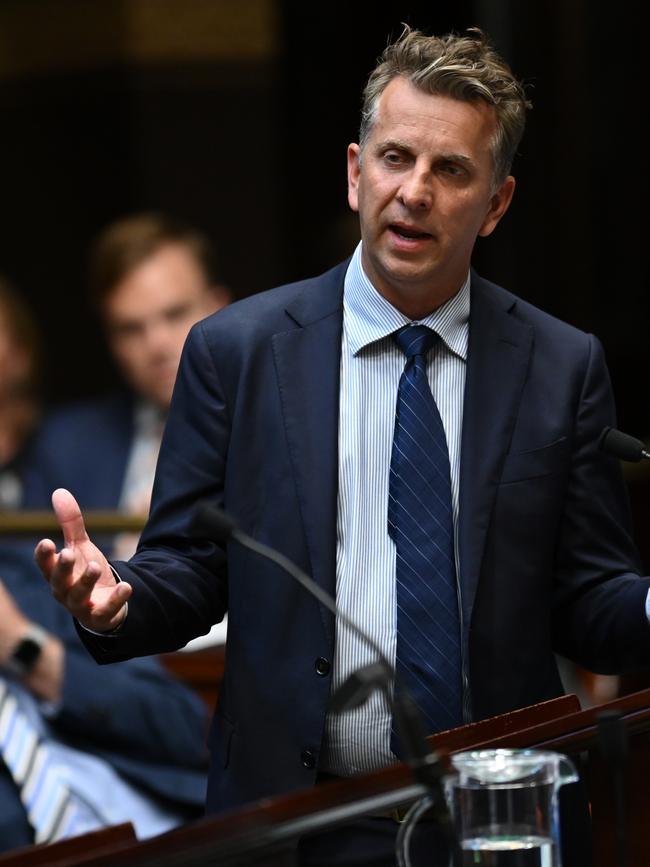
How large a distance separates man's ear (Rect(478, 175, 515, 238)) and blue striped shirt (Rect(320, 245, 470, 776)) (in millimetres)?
80

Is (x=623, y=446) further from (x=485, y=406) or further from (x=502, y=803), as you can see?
(x=502, y=803)

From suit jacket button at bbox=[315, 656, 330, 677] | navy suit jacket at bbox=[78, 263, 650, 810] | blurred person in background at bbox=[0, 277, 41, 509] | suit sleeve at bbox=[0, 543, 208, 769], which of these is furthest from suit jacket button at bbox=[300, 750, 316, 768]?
blurred person in background at bbox=[0, 277, 41, 509]

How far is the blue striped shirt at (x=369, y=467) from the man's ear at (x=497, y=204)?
3.1 inches

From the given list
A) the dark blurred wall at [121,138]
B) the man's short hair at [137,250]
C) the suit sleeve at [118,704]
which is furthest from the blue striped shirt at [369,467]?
the dark blurred wall at [121,138]

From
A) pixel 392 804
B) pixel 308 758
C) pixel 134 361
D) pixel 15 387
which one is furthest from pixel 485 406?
pixel 15 387

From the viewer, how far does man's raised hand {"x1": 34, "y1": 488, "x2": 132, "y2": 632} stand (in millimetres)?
1858

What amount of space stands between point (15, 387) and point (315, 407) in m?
3.84

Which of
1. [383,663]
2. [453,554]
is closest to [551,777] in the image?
[383,663]

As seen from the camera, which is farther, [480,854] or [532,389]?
[532,389]

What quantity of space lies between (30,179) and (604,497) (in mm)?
4708

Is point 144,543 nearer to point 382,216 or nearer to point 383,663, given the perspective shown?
point 382,216

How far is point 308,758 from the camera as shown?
2.07m

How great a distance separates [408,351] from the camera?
7.23 feet

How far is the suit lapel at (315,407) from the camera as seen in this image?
2096 mm
